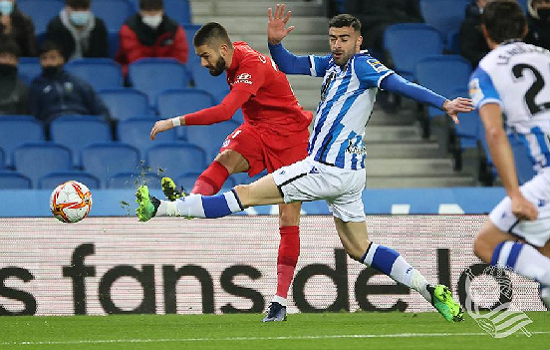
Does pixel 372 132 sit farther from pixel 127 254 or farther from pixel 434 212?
pixel 127 254

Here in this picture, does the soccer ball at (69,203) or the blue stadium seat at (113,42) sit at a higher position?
the blue stadium seat at (113,42)

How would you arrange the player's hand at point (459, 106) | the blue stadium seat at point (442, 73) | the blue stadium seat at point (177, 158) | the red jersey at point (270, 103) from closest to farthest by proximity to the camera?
1. the player's hand at point (459, 106)
2. the red jersey at point (270, 103)
3. the blue stadium seat at point (177, 158)
4. the blue stadium seat at point (442, 73)

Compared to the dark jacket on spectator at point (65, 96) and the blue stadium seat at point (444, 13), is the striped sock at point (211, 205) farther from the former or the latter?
the blue stadium seat at point (444, 13)

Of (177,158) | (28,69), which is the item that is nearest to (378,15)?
(177,158)

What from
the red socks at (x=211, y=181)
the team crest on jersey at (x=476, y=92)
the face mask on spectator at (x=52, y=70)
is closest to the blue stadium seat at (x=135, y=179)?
the face mask on spectator at (x=52, y=70)

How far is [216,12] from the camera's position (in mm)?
13859

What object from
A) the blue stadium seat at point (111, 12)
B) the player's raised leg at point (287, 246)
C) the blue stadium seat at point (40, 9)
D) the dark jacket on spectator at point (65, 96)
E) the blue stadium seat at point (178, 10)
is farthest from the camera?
the blue stadium seat at point (178, 10)

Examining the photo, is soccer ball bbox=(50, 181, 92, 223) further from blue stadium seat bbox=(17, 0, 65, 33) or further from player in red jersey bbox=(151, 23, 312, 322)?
blue stadium seat bbox=(17, 0, 65, 33)

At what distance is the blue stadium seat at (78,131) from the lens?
11039 millimetres

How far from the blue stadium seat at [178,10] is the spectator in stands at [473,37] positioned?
135 inches

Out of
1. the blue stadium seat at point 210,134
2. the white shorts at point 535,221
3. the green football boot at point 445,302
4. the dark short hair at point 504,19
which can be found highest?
the dark short hair at point 504,19

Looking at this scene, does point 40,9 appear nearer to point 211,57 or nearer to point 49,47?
point 49,47

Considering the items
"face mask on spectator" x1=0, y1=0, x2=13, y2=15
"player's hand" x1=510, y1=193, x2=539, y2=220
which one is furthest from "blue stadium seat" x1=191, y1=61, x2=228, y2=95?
"player's hand" x1=510, y1=193, x2=539, y2=220

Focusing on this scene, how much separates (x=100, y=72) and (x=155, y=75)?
2.02 feet
